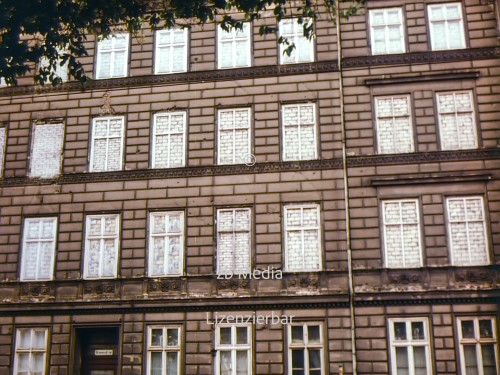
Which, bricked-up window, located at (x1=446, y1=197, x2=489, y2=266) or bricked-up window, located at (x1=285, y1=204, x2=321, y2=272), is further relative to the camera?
bricked-up window, located at (x1=285, y1=204, x2=321, y2=272)

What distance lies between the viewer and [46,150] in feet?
66.9

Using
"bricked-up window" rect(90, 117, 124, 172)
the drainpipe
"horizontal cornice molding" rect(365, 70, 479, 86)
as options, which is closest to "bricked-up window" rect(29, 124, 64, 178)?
"bricked-up window" rect(90, 117, 124, 172)

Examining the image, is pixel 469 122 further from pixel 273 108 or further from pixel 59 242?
pixel 59 242

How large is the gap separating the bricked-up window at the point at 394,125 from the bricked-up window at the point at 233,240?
457cm

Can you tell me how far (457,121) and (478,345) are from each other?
6420mm

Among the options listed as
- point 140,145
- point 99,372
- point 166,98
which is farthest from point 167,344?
point 166,98

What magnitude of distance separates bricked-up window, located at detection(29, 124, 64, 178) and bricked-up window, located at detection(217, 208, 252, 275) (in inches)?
224

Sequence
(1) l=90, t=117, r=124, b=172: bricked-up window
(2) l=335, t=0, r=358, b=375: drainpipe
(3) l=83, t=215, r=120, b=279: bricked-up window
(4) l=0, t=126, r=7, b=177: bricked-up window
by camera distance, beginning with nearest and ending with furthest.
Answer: (2) l=335, t=0, r=358, b=375: drainpipe → (3) l=83, t=215, r=120, b=279: bricked-up window → (1) l=90, t=117, r=124, b=172: bricked-up window → (4) l=0, t=126, r=7, b=177: bricked-up window

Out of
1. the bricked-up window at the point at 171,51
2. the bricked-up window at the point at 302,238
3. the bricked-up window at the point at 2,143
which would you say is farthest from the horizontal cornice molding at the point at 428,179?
the bricked-up window at the point at 2,143

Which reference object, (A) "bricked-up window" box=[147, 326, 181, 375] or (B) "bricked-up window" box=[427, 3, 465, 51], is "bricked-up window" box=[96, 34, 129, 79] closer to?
(A) "bricked-up window" box=[147, 326, 181, 375]

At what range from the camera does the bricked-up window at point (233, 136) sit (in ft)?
63.2

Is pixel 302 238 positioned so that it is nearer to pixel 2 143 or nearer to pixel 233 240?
pixel 233 240

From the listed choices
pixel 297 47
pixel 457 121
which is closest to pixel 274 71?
pixel 297 47

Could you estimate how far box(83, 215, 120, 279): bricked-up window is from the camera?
19047mm
